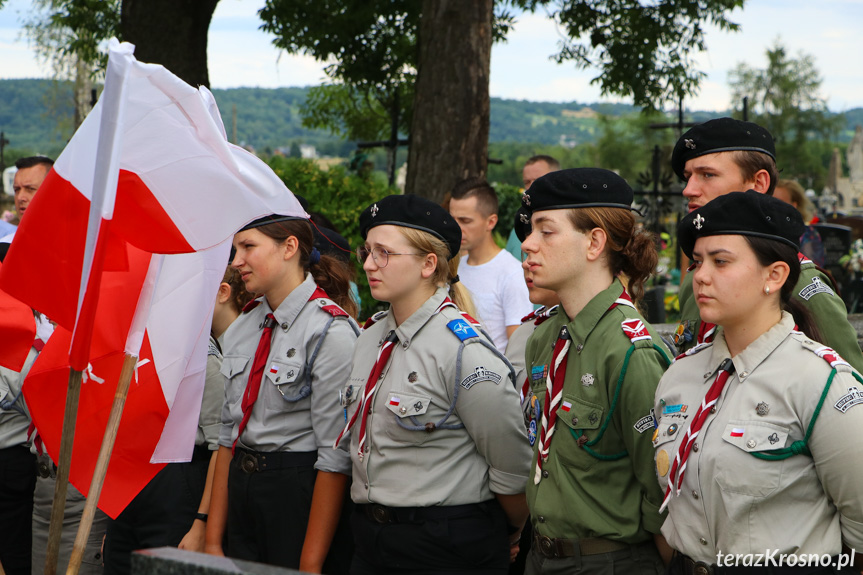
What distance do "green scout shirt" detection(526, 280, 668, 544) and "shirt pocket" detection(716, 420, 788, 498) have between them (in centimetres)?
38

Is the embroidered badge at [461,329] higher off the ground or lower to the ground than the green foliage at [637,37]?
lower

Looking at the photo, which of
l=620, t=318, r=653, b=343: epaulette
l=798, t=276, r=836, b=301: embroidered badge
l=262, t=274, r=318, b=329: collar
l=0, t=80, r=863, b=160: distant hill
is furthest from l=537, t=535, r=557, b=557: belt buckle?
l=0, t=80, r=863, b=160: distant hill

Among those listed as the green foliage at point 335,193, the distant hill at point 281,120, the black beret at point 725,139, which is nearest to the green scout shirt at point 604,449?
the black beret at point 725,139

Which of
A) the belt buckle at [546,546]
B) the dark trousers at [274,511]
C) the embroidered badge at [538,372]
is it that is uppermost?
the embroidered badge at [538,372]

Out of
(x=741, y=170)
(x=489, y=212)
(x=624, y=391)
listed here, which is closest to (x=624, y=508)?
(x=624, y=391)

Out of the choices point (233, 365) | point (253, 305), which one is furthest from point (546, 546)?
point (253, 305)

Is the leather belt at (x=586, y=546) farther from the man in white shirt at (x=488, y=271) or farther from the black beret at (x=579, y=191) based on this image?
the man in white shirt at (x=488, y=271)

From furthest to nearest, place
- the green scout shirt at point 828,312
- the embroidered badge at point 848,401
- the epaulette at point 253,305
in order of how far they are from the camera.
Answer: the epaulette at point 253,305 → the green scout shirt at point 828,312 → the embroidered badge at point 848,401

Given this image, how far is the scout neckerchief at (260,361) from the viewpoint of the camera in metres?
3.90

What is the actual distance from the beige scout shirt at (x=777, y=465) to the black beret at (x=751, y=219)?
0.92ft

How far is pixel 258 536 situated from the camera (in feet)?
12.7

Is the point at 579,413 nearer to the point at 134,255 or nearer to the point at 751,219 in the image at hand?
the point at 751,219

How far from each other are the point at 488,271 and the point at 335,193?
4.40 m

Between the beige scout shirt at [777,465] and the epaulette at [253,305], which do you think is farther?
the epaulette at [253,305]
